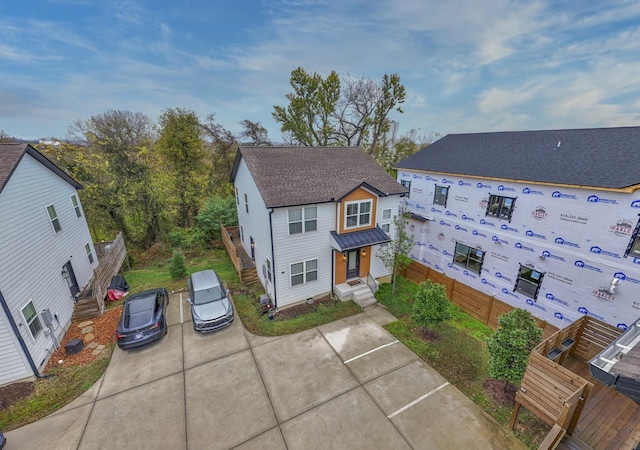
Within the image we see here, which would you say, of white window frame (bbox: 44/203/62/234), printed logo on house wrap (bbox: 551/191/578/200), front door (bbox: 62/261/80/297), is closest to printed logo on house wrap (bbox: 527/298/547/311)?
printed logo on house wrap (bbox: 551/191/578/200)

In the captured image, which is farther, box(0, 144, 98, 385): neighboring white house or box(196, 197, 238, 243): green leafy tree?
box(196, 197, 238, 243): green leafy tree

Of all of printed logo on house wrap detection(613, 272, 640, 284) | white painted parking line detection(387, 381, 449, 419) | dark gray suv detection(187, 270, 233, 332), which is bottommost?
white painted parking line detection(387, 381, 449, 419)

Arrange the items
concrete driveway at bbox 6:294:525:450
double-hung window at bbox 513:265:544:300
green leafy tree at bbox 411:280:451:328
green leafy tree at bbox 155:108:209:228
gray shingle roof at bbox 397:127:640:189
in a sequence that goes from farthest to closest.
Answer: green leafy tree at bbox 155:108:209:228, double-hung window at bbox 513:265:544:300, green leafy tree at bbox 411:280:451:328, gray shingle roof at bbox 397:127:640:189, concrete driveway at bbox 6:294:525:450

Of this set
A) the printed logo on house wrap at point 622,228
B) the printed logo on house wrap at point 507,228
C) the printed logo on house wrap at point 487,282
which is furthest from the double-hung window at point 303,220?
the printed logo on house wrap at point 622,228

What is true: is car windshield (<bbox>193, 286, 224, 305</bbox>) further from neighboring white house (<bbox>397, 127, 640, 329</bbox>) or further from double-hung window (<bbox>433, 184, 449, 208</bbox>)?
double-hung window (<bbox>433, 184, 449, 208</bbox>)

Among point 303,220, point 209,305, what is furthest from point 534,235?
point 209,305

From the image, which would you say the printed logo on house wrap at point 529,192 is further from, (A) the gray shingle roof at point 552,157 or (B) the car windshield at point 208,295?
(B) the car windshield at point 208,295
